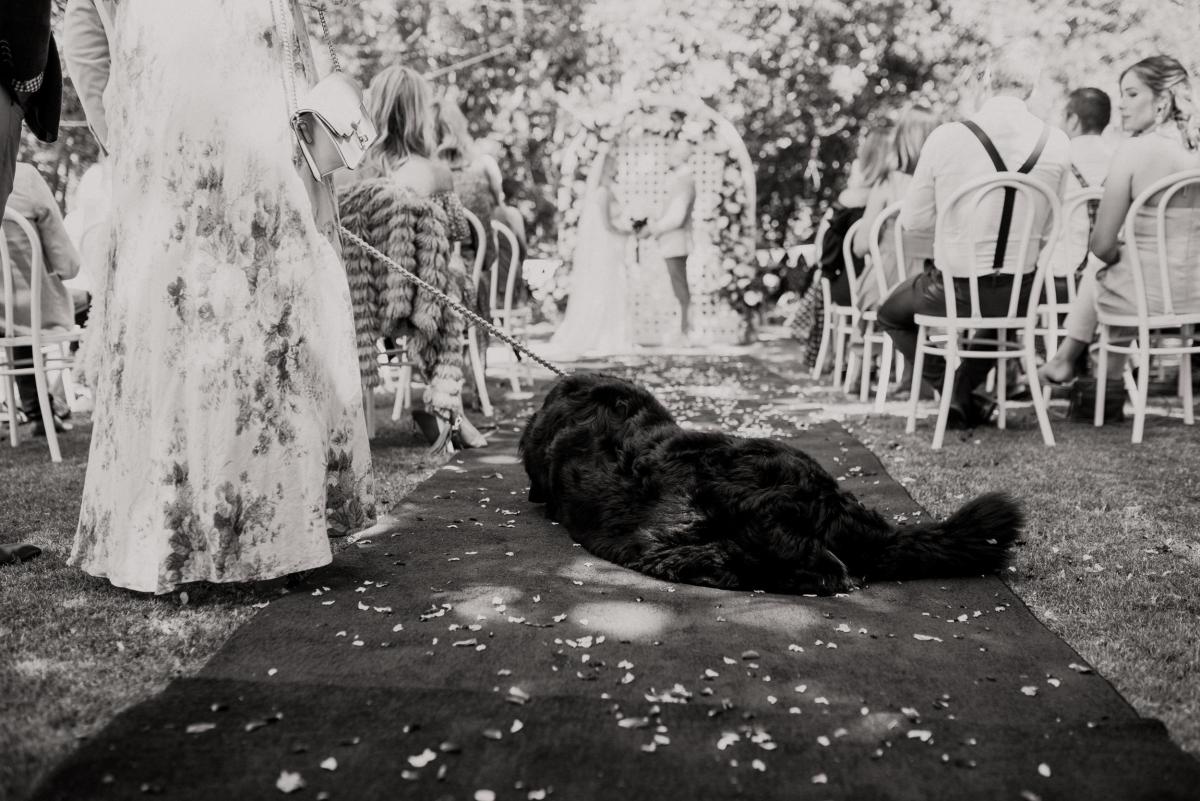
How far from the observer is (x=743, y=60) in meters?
12.8

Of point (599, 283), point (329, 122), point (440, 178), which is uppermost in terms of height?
point (440, 178)

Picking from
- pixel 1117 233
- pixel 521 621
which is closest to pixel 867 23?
pixel 1117 233

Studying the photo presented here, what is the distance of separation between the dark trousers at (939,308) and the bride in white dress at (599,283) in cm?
460

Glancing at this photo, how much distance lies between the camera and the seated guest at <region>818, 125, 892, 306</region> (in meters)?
7.10

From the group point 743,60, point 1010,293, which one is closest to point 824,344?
point 1010,293

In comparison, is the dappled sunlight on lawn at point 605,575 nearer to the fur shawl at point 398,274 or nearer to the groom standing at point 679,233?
the fur shawl at point 398,274

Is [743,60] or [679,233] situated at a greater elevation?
[743,60]

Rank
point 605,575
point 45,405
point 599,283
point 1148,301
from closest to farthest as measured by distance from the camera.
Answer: point 605,575
point 45,405
point 1148,301
point 599,283

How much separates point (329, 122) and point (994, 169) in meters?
3.57

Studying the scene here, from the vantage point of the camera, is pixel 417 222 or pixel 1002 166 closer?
pixel 417 222

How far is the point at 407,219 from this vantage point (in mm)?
4641

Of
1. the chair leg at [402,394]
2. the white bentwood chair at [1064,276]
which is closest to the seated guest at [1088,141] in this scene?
the white bentwood chair at [1064,276]

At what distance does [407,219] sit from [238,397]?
7.26 ft

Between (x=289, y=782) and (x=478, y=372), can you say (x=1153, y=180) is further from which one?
(x=289, y=782)
